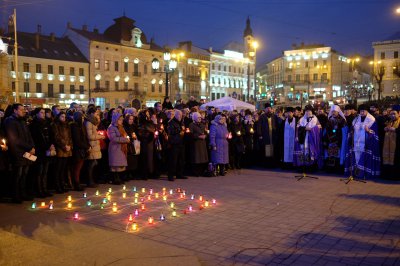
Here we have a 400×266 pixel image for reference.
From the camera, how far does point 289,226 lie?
285 inches

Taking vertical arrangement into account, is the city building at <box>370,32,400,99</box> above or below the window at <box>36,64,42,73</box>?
above

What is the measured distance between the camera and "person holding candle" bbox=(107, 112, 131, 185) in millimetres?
11359

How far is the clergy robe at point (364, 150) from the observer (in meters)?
12.3

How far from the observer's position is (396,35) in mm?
77312

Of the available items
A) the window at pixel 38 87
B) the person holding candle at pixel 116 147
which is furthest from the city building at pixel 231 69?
the person holding candle at pixel 116 147

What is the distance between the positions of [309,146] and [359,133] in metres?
1.74

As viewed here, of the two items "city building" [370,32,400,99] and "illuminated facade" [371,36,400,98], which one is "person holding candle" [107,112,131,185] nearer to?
"city building" [370,32,400,99]

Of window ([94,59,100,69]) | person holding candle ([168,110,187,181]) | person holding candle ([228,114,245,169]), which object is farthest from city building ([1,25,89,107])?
person holding candle ([168,110,187,181])

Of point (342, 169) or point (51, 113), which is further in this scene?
point (342, 169)

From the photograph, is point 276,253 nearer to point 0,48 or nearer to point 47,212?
point 47,212

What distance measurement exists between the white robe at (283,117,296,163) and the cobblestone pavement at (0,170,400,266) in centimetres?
330

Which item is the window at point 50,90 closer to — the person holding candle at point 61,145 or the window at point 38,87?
the window at point 38,87

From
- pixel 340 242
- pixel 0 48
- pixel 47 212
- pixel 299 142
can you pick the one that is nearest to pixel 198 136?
pixel 299 142

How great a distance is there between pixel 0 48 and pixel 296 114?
1214 inches
